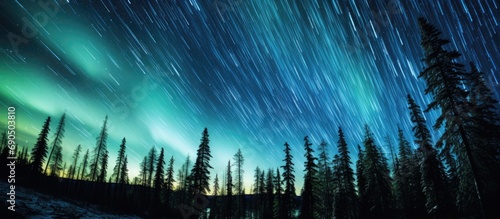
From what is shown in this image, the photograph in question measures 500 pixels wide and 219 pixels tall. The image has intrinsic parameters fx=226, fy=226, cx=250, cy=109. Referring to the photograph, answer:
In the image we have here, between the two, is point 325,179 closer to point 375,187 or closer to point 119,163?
point 375,187

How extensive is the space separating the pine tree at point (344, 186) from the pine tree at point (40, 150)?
52172 mm

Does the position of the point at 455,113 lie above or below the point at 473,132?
above

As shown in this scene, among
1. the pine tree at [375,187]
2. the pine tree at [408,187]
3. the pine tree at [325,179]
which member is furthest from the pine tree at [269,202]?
the pine tree at [408,187]

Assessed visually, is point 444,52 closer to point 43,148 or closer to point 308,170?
point 308,170

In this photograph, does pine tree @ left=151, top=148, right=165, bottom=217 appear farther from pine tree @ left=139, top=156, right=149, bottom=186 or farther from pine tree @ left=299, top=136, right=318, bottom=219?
pine tree @ left=299, top=136, right=318, bottom=219

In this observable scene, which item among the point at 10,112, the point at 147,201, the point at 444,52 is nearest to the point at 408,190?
the point at 444,52

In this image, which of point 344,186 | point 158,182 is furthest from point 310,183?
point 158,182

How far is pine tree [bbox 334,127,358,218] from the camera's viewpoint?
1308 inches

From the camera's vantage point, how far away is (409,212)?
3462 cm

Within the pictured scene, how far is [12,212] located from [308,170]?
29.7 meters

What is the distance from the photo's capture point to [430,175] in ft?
75.7

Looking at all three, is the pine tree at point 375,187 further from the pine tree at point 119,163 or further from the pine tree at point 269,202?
the pine tree at point 119,163

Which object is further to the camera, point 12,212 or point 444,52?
point 12,212

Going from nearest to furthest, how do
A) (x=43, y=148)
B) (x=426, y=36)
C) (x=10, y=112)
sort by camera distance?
(x=10, y=112)
(x=426, y=36)
(x=43, y=148)
